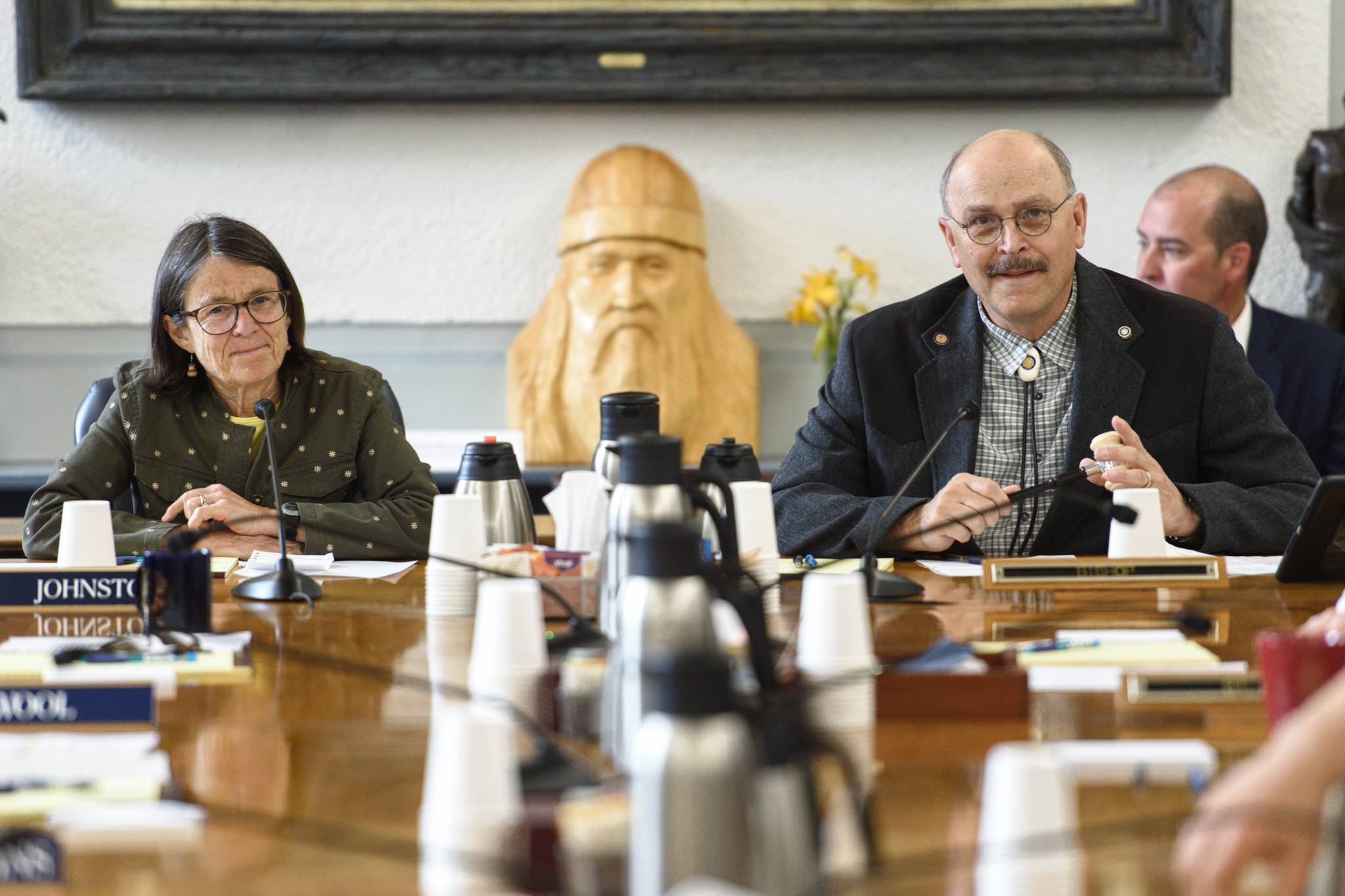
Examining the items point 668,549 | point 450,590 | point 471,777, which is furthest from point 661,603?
point 450,590

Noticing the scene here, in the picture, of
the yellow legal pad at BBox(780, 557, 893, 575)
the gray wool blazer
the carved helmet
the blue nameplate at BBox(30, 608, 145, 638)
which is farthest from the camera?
the carved helmet

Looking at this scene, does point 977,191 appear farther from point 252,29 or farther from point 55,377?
point 55,377

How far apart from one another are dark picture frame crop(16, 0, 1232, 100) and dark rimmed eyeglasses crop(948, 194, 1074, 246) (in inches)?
50.4

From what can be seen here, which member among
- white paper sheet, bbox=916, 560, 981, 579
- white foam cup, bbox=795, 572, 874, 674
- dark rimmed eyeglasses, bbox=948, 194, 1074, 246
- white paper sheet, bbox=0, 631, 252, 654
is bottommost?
white paper sheet, bbox=0, 631, 252, 654

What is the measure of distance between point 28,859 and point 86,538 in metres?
1.18

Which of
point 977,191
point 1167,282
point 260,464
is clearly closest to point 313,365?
point 260,464

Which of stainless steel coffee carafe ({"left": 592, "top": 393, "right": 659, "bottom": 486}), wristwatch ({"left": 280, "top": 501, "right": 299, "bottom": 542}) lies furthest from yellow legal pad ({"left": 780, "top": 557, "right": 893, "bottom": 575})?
wristwatch ({"left": 280, "top": 501, "right": 299, "bottom": 542})

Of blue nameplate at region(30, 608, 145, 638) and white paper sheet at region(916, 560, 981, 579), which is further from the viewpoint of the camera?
white paper sheet at region(916, 560, 981, 579)

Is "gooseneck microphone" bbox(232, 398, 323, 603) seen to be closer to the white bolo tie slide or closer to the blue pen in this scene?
the blue pen

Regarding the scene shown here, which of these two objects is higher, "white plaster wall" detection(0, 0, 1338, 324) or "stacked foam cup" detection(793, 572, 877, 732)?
"white plaster wall" detection(0, 0, 1338, 324)

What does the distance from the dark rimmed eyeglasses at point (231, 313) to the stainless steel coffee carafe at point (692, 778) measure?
79.5 inches

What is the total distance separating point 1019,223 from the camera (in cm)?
251

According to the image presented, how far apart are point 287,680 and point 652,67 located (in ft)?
8.54

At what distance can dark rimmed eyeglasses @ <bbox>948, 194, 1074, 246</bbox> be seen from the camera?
2510 mm
